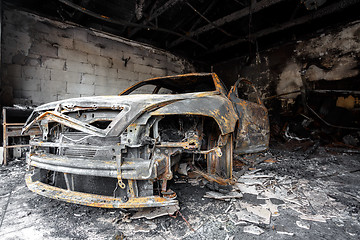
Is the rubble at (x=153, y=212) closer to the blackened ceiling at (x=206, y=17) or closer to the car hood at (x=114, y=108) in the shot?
the car hood at (x=114, y=108)

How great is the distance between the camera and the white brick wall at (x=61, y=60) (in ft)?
14.1

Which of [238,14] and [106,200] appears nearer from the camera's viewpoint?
[106,200]

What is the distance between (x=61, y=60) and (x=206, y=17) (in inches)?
182

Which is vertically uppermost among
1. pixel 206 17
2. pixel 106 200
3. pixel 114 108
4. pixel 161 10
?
pixel 206 17

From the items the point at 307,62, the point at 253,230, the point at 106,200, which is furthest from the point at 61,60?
the point at 307,62

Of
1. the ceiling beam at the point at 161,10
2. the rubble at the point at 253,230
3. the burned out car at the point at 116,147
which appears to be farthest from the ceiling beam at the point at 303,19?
the rubble at the point at 253,230

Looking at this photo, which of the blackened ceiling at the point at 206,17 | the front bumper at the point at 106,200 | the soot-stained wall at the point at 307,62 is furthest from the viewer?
the soot-stained wall at the point at 307,62

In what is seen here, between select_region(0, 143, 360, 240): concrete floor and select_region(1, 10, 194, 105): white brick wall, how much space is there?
9.83ft

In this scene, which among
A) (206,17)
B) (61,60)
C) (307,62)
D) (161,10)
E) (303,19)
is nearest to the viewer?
(161,10)

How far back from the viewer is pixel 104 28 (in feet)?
18.9

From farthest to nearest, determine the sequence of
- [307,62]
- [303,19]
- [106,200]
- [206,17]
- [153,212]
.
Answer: [307,62], [206,17], [303,19], [153,212], [106,200]

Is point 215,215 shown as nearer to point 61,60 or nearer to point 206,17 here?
point 61,60

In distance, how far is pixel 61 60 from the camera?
195 inches

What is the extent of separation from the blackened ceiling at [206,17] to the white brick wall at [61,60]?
34 cm
